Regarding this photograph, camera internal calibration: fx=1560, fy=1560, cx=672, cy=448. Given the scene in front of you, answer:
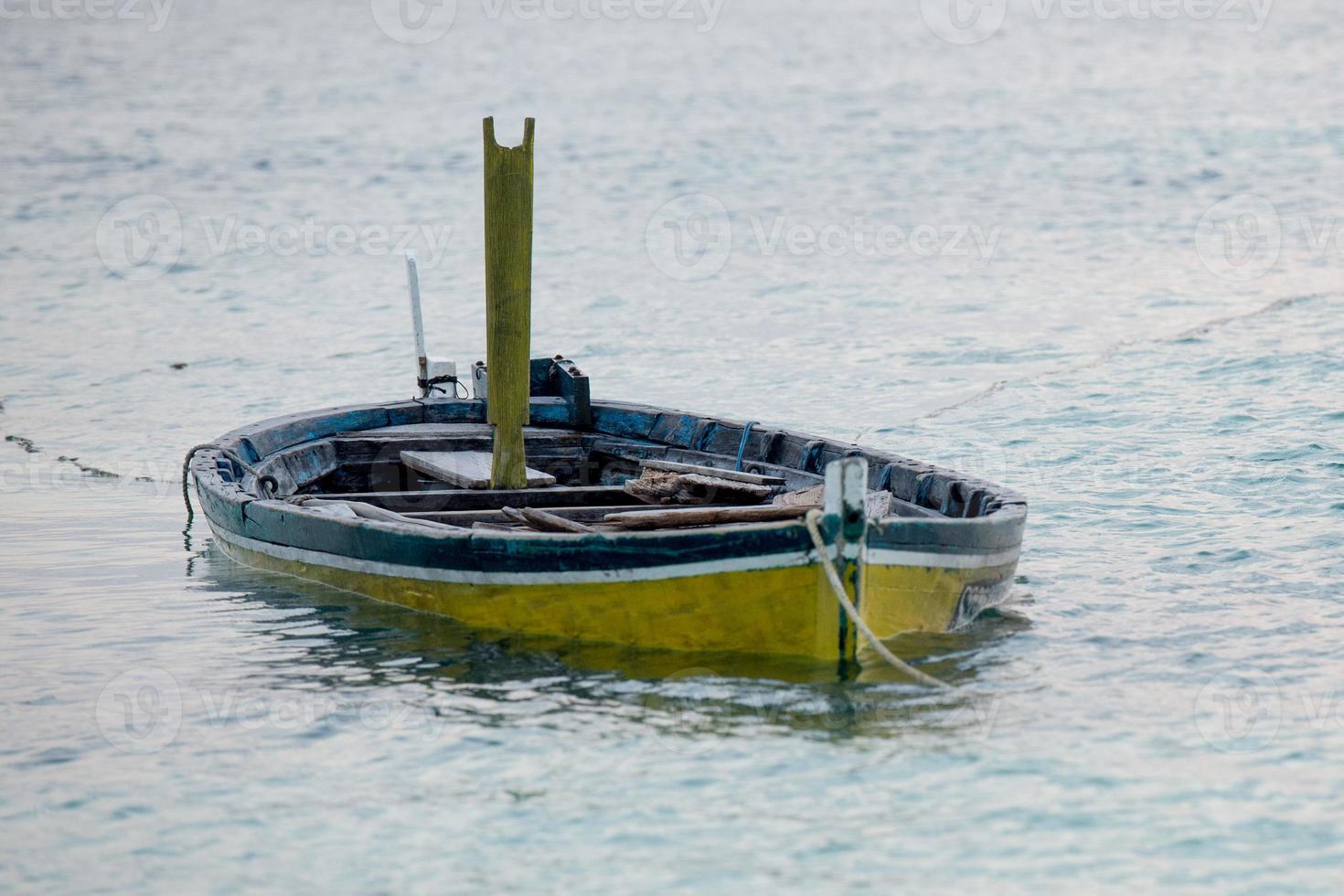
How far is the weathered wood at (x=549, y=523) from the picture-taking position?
8773mm

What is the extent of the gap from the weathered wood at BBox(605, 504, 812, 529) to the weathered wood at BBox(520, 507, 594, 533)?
26 centimetres

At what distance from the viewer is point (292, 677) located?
8750 mm

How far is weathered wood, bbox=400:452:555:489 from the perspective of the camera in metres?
10.5

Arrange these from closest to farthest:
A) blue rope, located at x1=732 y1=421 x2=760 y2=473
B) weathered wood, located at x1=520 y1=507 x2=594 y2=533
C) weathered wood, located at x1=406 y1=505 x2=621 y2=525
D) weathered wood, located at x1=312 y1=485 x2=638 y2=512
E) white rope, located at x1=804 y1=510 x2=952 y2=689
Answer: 1. white rope, located at x1=804 y1=510 x2=952 y2=689
2. weathered wood, located at x1=520 y1=507 x2=594 y2=533
3. weathered wood, located at x1=406 y1=505 x2=621 y2=525
4. weathered wood, located at x1=312 y1=485 x2=638 y2=512
5. blue rope, located at x1=732 y1=421 x2=760 y2=473

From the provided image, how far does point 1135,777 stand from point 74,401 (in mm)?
14588

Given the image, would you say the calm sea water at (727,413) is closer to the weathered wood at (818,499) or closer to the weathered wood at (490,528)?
the weathered wood at (490,528)

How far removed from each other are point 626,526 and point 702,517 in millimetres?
465

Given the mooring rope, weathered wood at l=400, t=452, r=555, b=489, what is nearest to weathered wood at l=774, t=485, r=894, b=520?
weathered wood at l=400, t=452, r=555, b=489

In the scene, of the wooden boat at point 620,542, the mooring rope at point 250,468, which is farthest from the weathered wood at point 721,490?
the mooring rope at point 250,468

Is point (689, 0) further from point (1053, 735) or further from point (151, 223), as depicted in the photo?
point (1053, 735)

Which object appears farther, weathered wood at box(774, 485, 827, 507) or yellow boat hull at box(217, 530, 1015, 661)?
weathered wood at box(774, 485, 827, 507)

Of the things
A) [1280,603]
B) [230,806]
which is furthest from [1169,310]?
[230,806]

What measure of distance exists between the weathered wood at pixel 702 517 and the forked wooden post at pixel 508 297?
5.50 feet

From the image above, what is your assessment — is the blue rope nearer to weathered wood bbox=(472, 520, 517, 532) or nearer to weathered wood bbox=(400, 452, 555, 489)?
weathered wood bbox=(400, 452, 555, 489)
